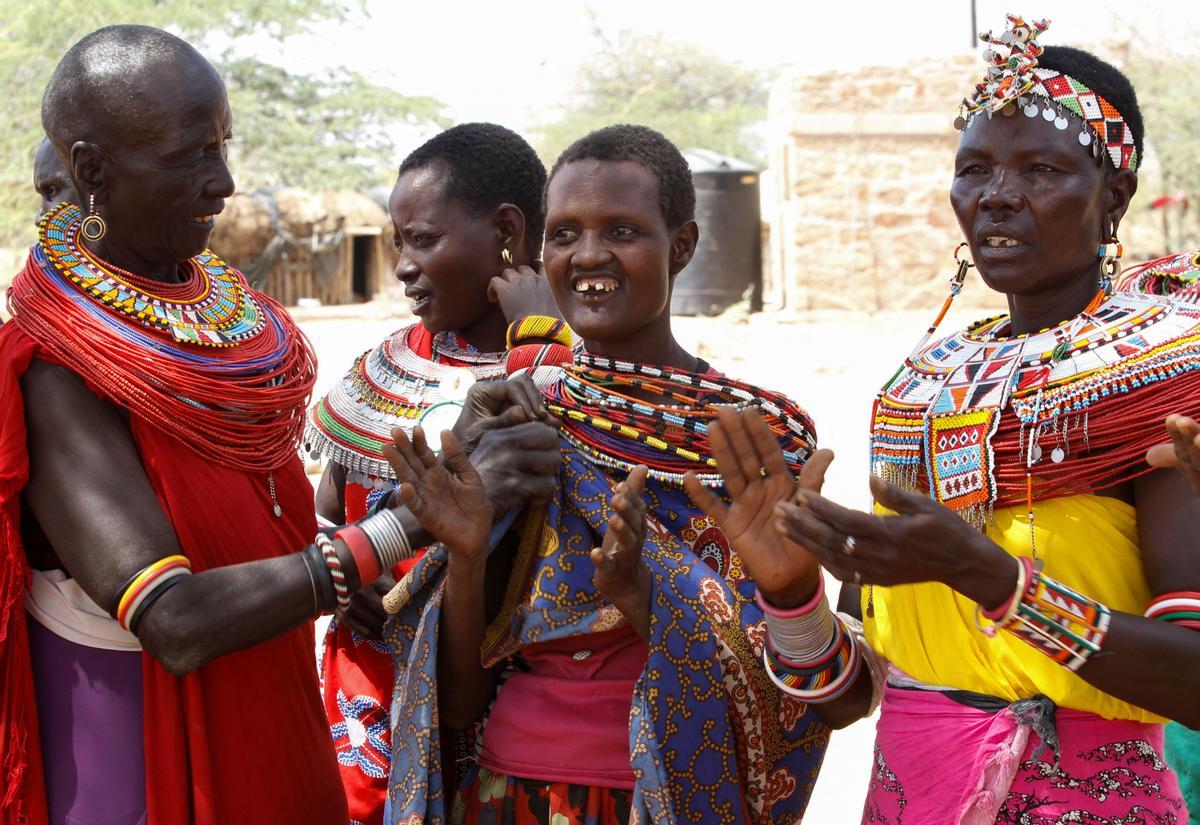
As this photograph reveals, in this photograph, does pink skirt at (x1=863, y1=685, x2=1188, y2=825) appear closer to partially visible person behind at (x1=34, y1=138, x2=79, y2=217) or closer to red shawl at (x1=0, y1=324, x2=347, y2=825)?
red shawl at (x1=0, y1=324, x2=347, y2=825)

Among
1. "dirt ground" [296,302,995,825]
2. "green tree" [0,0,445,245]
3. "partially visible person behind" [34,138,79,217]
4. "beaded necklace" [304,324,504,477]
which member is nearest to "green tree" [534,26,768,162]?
"green tree" [0,0,445,245]

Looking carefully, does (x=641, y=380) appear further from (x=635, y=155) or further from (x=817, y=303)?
(x=817, y=303)

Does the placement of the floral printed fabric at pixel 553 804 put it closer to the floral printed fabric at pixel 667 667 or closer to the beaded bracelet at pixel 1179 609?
the floral printed fabric at pixel 667 667

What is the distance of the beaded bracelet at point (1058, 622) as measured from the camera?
1.87m

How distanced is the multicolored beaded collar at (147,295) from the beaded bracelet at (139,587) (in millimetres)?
469

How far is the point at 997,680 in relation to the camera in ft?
7.09

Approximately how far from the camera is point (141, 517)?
7.34 ft

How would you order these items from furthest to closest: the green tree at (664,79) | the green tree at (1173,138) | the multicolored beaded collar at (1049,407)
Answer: the green tree at (664,79) < the green tree at (1173,138) < the multicolored beaded collar at (1049,407)

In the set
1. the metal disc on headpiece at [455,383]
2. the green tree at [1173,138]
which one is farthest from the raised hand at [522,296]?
the green tree at [1173,138]

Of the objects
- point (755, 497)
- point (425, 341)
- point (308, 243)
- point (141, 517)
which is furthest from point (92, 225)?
point (308, 243)

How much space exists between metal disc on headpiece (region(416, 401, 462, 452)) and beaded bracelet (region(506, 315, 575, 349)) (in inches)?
10.5

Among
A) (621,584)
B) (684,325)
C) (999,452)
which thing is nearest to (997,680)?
→ (999,452)

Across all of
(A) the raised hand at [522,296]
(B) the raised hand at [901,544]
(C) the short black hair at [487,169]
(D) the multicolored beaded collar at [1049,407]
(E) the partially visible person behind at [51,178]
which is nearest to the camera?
(B) the raised hand at [901,544]

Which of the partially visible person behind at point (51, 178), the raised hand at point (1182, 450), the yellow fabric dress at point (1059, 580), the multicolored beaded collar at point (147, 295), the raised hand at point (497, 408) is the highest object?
the partially visible person behind at point (51, 178)
